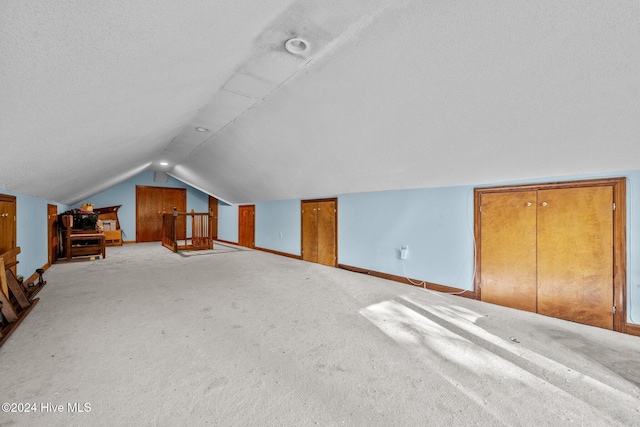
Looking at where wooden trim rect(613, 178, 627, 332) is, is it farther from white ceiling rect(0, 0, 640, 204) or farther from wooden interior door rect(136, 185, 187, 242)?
wooden interior door rect(136, 185, 187, 242)

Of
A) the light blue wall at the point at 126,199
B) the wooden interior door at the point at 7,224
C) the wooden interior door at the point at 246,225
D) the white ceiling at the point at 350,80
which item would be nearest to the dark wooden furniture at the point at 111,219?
the light blue wall at the point at 126,199

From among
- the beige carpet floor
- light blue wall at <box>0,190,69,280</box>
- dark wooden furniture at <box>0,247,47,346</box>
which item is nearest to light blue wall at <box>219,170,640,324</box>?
the beige carpet floor

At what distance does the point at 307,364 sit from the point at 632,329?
2.88m

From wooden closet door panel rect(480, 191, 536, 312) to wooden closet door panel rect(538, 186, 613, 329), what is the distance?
88 mm

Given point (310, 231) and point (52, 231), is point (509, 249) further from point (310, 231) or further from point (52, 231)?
point (52, 231)

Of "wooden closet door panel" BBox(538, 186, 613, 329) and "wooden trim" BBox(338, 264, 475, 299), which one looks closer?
"wooden closet door panel" BBox(538, 186, 613, 329)

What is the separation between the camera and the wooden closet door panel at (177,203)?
9516mm

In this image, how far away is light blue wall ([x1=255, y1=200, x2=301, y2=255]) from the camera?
6.39 metres

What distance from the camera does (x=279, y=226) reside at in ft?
22.6

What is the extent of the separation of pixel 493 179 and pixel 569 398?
223cm

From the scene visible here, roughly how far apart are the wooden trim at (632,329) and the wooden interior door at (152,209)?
10482 mm

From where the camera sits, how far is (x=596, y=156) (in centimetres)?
234

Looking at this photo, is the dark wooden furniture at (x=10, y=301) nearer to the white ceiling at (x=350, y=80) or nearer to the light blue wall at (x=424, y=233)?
the white ceiling at (x=350, y=80)

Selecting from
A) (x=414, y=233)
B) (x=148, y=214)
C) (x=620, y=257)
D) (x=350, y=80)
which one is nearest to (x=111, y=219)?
(x=148, y=214)
